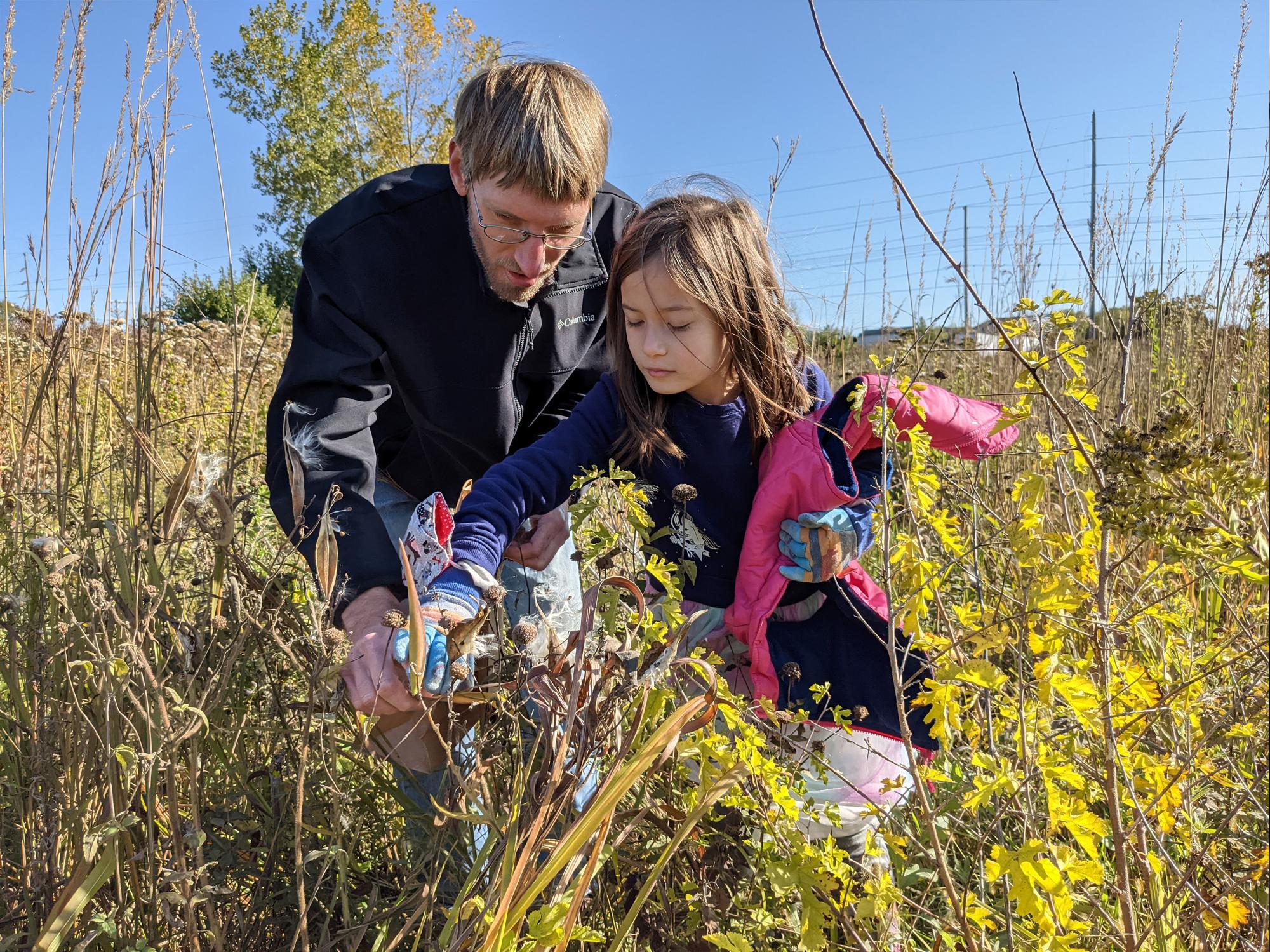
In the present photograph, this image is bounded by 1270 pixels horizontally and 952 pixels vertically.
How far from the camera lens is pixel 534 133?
1781 millimetres

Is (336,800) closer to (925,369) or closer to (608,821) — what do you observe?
(608,821)

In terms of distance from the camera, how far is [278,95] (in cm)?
1711

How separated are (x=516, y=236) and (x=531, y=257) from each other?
2.1 inches

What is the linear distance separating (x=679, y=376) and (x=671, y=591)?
562mm

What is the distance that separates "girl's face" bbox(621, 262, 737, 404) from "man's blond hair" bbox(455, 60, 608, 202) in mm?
308

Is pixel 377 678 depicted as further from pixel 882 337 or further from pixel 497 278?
pixel 882 337

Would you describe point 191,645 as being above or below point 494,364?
below

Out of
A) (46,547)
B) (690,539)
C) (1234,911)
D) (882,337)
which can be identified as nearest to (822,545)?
(690,539)

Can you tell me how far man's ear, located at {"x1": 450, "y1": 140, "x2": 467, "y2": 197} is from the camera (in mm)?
1955

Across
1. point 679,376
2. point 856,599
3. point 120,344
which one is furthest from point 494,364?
point 120,344

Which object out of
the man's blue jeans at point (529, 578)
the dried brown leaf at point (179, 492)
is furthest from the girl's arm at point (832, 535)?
the dried brown leaf at point (179, 492)

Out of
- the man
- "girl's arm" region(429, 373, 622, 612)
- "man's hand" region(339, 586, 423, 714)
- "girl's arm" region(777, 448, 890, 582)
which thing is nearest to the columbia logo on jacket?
the man

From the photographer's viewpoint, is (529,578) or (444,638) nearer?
(444,638)

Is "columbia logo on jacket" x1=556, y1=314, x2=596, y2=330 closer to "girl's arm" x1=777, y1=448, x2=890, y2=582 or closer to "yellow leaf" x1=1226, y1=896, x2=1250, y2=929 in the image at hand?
"girl's arm" x1=777, y1=448, x2=890, y2=582
